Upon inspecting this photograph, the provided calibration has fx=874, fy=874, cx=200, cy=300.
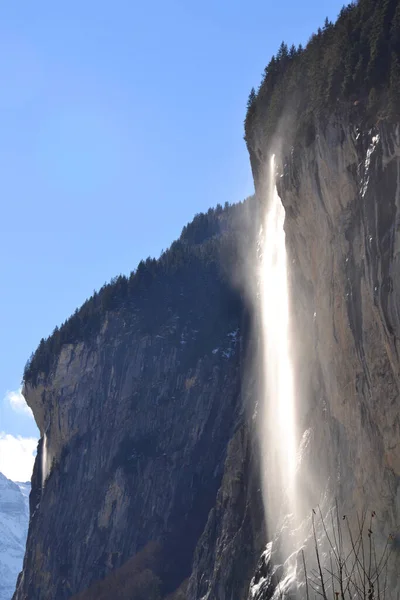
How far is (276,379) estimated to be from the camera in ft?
166

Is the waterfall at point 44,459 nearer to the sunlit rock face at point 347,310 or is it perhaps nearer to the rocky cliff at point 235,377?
the rocky cliff at point 235,377

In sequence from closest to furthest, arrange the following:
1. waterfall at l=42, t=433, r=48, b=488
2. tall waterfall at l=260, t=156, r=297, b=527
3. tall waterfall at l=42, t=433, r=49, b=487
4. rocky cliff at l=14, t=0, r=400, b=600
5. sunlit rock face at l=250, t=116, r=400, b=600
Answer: sunlit rock face at l=250, t=116, r=400, b=600
rocky cliff at l=14, t=0, r=400, b=600
tall waterfall at l=260, t=156, r=297, b=527
tall waterfall at l=42, t=433, r=49, b=487
waterfall at l=42, t=433, r=48, b=488

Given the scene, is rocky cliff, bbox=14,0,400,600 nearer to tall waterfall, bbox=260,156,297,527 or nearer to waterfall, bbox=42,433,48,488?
waterfall, bbox=42,433,48,488

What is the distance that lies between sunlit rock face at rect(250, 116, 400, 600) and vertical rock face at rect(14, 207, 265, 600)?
35.7 meters

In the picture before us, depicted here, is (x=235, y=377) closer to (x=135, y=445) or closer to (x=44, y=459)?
(x=135, y=445)

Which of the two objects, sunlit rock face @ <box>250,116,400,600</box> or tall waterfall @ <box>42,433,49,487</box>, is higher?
tall waterfall @ <box>42,433,49,487</box>

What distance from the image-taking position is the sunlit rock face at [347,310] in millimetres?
30656

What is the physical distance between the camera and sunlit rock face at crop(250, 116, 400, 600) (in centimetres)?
3066

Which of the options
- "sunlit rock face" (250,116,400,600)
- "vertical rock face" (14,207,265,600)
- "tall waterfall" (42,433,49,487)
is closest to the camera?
"sunlit rock face" (250,116,400,600)

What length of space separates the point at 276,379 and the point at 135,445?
44001 millimetres

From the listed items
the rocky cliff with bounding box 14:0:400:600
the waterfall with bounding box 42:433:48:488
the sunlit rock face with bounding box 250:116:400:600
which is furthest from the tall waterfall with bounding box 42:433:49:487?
the sunlit rock face with bounding box 250:116:400:600

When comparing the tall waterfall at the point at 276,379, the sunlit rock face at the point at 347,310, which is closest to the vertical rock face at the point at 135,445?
the tall waterfall at the point at 276,379

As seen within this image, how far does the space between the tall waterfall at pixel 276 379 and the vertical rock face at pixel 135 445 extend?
22.1 metres

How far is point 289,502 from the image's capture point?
4159 centimetres
